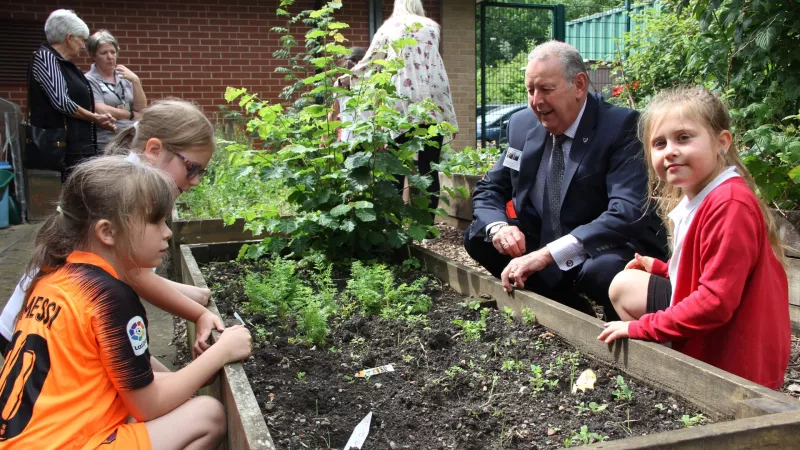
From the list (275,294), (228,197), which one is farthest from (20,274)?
(275,294)

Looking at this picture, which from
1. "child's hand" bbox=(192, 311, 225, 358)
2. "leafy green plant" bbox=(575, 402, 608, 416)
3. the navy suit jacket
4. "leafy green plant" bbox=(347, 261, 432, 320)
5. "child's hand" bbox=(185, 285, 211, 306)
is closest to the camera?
"leafy green plant" bbox=(575, 402, 608, 416)

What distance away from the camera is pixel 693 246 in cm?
233

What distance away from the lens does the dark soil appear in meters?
2.22

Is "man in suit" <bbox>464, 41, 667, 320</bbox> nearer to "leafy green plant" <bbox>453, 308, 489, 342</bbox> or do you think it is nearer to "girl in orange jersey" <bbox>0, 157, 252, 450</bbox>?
"leafy green plant" <bbox>453, 308, 489, 342</bbox>

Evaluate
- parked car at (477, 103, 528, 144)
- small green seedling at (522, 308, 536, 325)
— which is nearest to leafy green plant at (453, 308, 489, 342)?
small green seedling at (522, 308, 536, 325)

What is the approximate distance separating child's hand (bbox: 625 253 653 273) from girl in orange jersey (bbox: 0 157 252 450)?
5.61 ft

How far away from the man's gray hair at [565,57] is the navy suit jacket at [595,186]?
19 cm

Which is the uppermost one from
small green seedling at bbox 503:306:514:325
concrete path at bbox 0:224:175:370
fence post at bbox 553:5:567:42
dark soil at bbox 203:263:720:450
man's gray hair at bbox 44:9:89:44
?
fence post at bbox 553:5:567:42

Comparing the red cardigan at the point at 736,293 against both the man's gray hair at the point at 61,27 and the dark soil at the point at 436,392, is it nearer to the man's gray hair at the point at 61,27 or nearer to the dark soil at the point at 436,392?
the dark soil at the point at 436,392

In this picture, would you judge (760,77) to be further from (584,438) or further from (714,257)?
(584,438)

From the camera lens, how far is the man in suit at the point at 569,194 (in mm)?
3158

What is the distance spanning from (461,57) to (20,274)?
26.9 feet

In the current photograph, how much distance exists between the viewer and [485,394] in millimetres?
2535

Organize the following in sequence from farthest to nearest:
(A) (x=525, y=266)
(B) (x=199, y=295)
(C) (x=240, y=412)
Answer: (A) (x=525, y=266)
(B) (x=199, y=295)
(C) (x=240, y=412)
